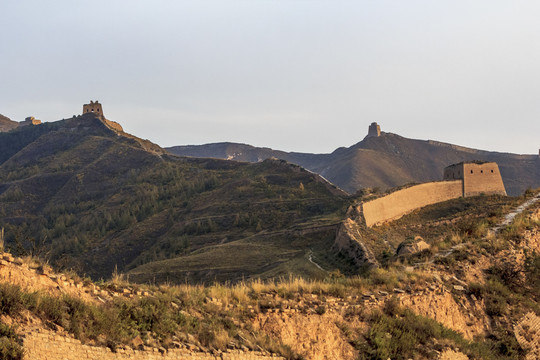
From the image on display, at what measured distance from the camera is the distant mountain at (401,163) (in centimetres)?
9719

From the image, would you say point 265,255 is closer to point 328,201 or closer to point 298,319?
point 328,201

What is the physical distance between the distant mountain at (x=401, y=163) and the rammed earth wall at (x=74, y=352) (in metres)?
82.5

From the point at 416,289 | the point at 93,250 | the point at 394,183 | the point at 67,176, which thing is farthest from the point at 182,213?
the point at 394,183

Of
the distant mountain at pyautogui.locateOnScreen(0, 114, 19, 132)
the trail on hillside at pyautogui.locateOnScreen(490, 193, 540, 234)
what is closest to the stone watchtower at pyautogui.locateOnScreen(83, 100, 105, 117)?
the distant mountain at pyautogui.locateOnScreen(0, 114, 19, 132)

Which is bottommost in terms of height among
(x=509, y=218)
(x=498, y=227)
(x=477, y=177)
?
(x=498, y=227)

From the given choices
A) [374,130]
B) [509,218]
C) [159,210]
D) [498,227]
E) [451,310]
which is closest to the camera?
[451,310]

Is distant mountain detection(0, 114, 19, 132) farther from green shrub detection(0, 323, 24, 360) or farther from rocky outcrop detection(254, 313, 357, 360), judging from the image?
green shrub detection(0, 323, 24, 360)

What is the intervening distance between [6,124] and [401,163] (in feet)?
285

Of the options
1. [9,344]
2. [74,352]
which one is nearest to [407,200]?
[74,352]

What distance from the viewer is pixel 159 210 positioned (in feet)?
169

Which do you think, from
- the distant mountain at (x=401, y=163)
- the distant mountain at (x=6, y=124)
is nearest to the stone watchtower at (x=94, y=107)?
the distant mountain at (x=6, y=124)

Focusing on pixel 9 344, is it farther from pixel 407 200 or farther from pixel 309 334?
pixel 407 200

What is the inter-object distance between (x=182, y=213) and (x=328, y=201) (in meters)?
13.6

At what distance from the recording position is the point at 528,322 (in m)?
11.4
